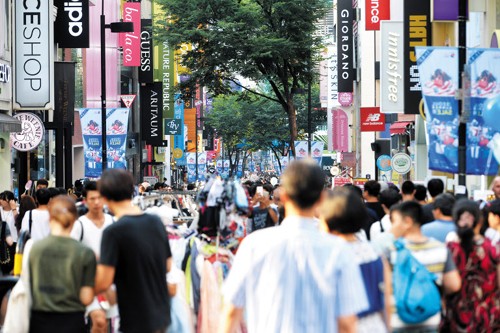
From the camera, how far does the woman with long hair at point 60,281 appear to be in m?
8.05

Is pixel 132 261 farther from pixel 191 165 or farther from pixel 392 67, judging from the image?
pixel 191 165

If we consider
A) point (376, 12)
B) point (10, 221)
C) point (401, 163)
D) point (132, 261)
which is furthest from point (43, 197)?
point (376, 12)

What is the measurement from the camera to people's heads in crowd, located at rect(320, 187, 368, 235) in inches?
266

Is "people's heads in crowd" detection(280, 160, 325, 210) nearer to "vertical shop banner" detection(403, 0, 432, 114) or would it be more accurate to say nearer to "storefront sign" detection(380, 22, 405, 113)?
"vertical shop banner" detection(403, 0, 432, 114)

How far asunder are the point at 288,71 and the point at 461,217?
36.4 metres

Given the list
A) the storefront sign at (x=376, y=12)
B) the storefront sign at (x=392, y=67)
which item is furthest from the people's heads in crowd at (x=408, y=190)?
the storefront sign at (x=376, y=12)

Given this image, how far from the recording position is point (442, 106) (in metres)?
17.1

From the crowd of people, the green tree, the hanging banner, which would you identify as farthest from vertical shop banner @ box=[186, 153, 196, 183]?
the crowd of people

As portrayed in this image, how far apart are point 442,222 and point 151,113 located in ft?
159

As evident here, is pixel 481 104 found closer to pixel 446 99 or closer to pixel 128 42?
pixel 446 99

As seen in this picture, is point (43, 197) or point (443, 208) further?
point (43, 197)

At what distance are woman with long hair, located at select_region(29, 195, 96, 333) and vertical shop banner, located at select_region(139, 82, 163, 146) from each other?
4924 cm

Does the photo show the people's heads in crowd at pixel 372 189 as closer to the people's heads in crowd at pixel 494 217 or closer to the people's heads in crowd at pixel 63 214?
the people's heads in crowd at pixel 494 217

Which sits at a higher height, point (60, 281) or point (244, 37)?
point (244, 37)
